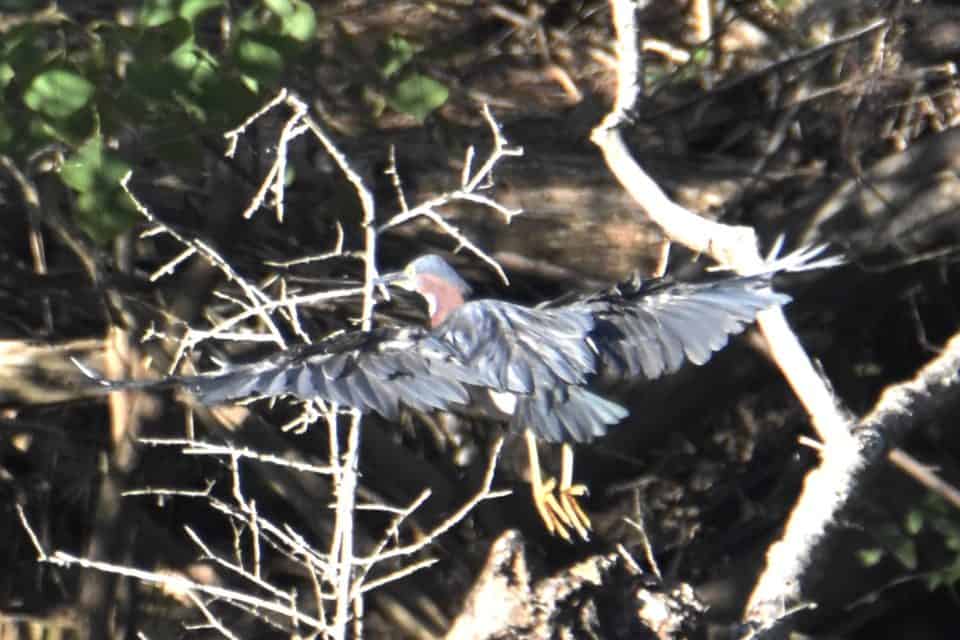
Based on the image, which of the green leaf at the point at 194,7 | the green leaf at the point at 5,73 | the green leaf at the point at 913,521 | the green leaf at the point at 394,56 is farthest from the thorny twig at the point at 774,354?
the green leaf at the point at 913,521

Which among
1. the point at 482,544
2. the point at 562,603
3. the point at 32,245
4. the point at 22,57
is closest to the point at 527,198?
the point at 482,544

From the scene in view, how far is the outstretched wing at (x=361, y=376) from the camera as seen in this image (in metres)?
2.53

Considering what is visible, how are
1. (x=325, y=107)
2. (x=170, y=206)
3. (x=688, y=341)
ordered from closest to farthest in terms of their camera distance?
(x=688, y=341)
(x=170, y=206)
(x=325, y=107)

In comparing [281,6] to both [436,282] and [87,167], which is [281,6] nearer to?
[87,167]

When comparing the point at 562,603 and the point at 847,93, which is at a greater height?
the point at 847,93

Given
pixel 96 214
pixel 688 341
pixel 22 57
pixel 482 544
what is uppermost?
pixel 22 57

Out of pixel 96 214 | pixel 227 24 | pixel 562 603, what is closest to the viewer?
pixel 562 603

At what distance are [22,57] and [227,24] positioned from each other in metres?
0.77

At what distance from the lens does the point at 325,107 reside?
4.74 m

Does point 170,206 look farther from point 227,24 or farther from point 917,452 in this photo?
point 917,452

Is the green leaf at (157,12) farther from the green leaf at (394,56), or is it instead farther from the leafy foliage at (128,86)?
the green leaf at (394,56)

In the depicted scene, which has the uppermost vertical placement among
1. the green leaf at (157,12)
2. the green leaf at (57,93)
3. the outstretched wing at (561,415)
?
the green leaf at (157,12)

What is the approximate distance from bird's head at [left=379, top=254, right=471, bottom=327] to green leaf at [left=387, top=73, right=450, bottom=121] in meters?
0.37

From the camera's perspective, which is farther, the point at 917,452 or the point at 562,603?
the point at 917,452
